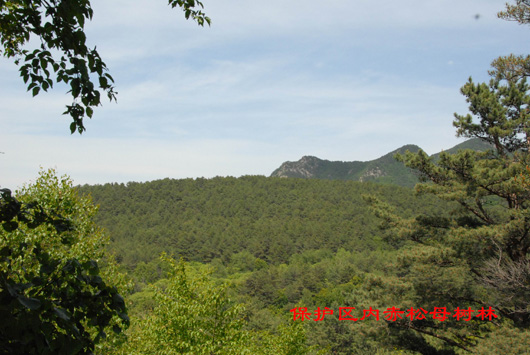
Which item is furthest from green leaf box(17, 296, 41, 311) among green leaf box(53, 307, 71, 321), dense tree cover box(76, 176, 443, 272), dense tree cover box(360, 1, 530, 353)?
dense tree cover box(76, 176, 443, 272)

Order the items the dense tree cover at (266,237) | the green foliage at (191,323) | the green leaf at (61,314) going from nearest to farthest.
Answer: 1. the green leaf at (61,314)
2. the green foliage at (191,323)
3. the dense tree cover at (266,237)

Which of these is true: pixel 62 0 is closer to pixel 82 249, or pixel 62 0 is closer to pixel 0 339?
pixel 0 339

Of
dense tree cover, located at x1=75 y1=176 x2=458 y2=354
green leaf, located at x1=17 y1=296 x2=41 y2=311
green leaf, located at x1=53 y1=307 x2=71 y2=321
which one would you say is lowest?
dense tree cover, located at x1=75 y1=176 x2=458 y2=354

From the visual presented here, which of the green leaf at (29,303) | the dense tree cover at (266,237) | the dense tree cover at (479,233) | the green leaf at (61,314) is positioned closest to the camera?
the green leaf at (29,303)

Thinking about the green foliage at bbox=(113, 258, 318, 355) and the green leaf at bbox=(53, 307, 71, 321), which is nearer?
the green leaf at bbox=(53, 307, 71, 321)

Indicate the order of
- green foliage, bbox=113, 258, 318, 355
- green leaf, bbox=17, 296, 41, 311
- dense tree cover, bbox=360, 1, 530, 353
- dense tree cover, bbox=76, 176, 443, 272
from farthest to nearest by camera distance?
dense tree cover, bbox=76, 176, 443, 272 < dense tree cover, bbox=360, 1, 530, 353 < green foliage, bbox=113, 258, 318, 355 < green leaf, bbox=17, 296, 41, 311

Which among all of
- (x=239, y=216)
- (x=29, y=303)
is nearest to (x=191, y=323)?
(x=29, y=303)

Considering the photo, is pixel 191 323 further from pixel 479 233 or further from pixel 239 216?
pixel 239 216

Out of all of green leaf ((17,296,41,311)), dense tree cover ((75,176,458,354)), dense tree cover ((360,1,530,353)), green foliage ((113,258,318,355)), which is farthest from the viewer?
dense tree cover ((75,176,458,354))

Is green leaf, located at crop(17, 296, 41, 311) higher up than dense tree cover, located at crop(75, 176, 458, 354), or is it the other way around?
green leaf, located at crop(17, 296, 41, 311)

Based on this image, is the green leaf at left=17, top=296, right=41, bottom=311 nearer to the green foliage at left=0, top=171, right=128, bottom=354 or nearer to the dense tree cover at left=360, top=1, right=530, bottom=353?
the green foliage at left=0, top=171, right=128, bottom=354

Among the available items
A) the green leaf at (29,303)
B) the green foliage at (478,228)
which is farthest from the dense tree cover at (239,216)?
the green leaf at (29,303)

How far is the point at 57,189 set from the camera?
9.77 m

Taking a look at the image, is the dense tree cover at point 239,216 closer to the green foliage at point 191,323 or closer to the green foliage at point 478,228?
the green foliage at point 478,228
